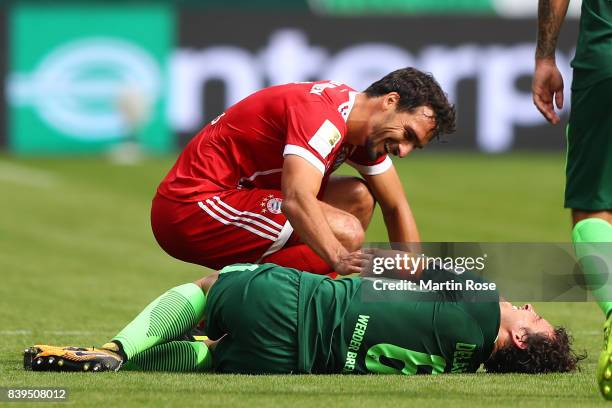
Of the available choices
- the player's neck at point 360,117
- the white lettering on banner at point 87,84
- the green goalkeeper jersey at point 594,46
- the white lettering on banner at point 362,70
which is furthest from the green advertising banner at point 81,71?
the green goalkeeper jersey at point 594,46

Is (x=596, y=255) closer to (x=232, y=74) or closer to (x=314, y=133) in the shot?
(x=314, y=133)

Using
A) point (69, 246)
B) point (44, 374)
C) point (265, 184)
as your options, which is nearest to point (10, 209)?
point (69, 246)

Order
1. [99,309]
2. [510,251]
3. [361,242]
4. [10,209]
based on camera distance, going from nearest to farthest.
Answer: [510,251]
[361,242]
[99,309]
[10,209]

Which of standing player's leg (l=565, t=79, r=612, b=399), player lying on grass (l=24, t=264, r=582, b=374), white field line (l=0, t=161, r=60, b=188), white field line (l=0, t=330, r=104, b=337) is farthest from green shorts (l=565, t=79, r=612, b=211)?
white field line (l=0, t=161, r=60, b=188)

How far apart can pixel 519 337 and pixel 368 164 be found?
4.83ft

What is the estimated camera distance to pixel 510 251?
5035mm

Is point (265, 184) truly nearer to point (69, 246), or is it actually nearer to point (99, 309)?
point (99, 309)

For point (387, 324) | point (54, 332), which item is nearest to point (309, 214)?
point (387, 324)

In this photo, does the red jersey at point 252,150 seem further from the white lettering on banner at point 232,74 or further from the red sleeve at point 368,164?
the white lettering on banner at point 232,74

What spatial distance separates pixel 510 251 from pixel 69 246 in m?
6.54

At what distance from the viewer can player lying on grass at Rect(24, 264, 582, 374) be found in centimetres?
533

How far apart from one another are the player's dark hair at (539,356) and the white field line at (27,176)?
447 inches

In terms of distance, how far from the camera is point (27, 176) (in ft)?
57.0

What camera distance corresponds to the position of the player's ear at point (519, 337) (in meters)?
5.45
